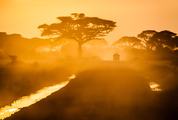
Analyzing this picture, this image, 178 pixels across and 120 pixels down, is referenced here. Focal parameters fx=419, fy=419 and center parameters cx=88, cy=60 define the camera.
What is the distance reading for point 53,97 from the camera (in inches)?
1473

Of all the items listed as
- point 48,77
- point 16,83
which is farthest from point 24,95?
point 48,77

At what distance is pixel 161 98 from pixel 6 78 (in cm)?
1983

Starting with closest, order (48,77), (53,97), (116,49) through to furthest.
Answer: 1. (53,97)
2. (48,77)
3. (116,49)

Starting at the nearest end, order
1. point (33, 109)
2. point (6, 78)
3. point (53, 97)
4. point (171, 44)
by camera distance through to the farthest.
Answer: point (33, 109) < point (53, 97) < point (6, 78) < point (171, 44)

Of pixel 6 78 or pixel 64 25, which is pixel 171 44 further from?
pixel 6 78

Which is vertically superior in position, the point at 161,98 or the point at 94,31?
the point at 161,98

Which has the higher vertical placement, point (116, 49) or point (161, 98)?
point (161, 98)

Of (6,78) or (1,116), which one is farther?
(6,78)

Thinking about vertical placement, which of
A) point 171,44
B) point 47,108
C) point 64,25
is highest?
point 47,108

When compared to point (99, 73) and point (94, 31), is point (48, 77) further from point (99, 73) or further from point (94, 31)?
point (94, 31)

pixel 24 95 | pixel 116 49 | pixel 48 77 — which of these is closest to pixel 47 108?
pixel 24 95

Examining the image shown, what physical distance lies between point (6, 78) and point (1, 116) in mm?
21719

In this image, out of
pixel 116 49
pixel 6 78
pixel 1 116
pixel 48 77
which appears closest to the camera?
pixel 1 116

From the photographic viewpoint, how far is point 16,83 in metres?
46.2
